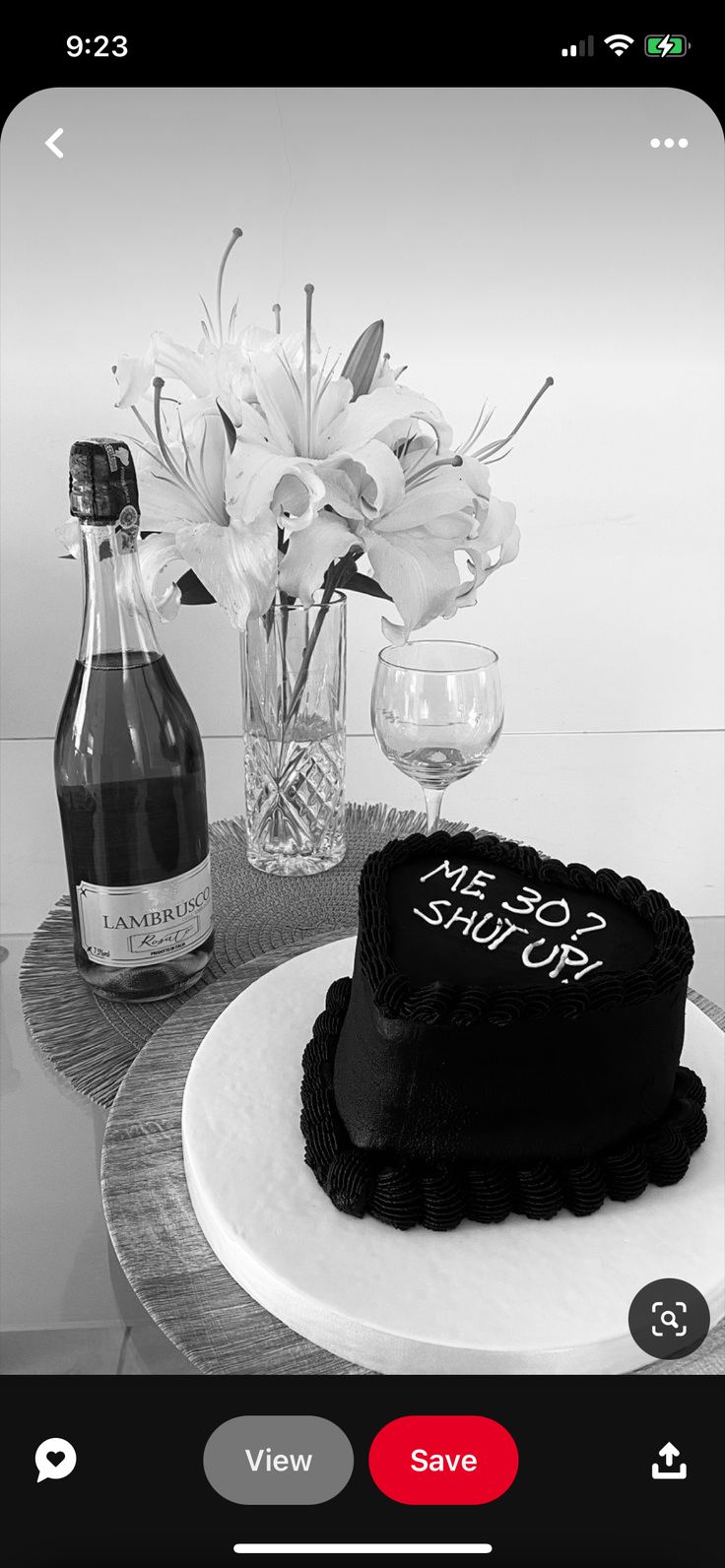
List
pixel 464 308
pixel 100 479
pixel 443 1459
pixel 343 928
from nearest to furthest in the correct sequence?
pixel 443 1459 → pixel 100 479 → pixel 343 928 → pixel 464 308

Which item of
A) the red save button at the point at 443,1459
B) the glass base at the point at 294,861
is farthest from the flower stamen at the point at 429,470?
the red save button at the point at 443,1459

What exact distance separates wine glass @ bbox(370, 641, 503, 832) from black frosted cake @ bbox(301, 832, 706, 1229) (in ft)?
0.59

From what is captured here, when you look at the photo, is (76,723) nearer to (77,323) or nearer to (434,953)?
(434,953)

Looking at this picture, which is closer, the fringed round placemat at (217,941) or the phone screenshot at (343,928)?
the phone screenshot at (343,928)

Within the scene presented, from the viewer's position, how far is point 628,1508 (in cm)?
29

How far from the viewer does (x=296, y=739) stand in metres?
0.61

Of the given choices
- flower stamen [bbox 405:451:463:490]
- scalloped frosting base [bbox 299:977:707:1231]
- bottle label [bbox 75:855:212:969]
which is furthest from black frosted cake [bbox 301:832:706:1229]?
flower stamen [bbox 405:451:463:490]
